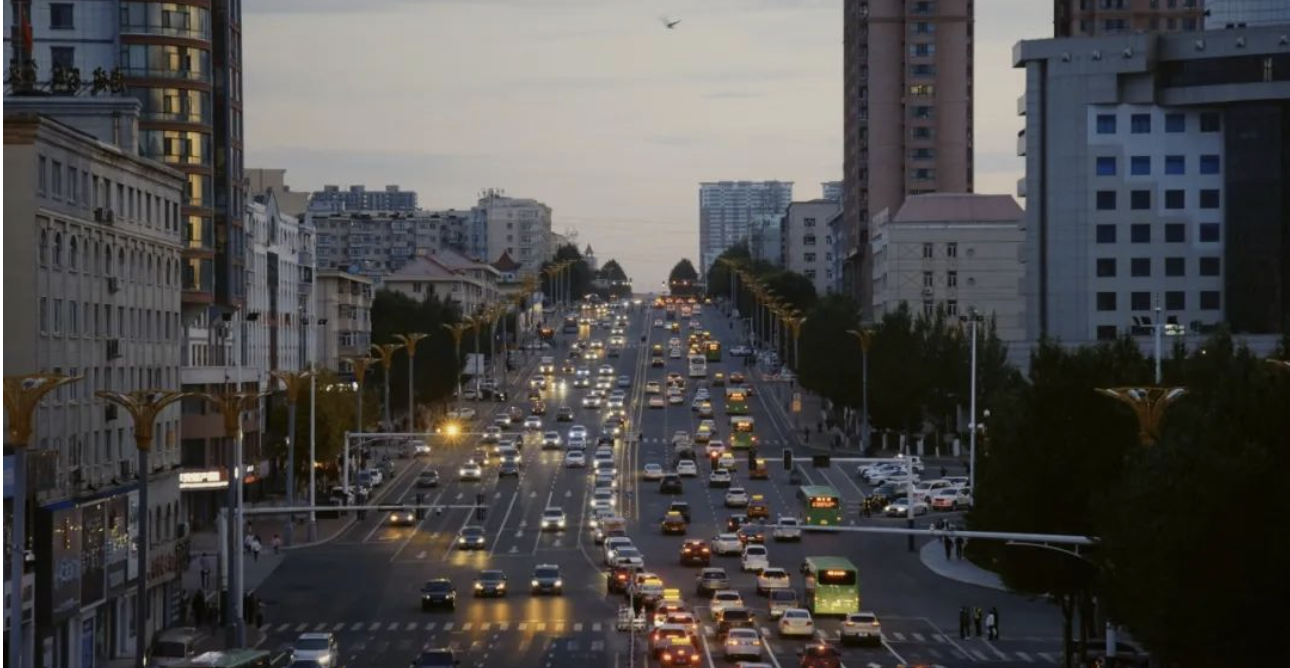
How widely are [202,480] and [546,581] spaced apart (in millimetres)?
22110

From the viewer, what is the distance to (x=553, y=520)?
112 metres

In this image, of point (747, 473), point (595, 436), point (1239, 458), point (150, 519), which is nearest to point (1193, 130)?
point (747, 473)

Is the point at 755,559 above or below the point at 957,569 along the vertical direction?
above

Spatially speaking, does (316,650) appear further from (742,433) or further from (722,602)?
(742,433)

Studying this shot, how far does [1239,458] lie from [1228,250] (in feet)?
313

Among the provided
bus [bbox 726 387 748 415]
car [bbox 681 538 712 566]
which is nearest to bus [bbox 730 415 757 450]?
bus [bbox 726 387 748 415]

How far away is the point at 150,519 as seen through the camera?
80688mm

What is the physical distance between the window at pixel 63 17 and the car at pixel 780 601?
46521 mm

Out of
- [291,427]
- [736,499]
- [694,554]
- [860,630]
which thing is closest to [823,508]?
[694,554]

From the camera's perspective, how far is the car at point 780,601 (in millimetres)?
79500

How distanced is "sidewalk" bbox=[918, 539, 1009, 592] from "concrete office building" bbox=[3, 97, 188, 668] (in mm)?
32423

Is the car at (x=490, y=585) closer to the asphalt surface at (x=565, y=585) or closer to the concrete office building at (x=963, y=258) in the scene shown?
the asphalt surface at (x=565, y=585)

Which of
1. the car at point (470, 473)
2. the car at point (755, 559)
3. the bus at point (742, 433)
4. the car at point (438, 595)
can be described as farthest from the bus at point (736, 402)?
the car at point (438, 595)

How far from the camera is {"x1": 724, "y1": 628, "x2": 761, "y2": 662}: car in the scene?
6631 cm
